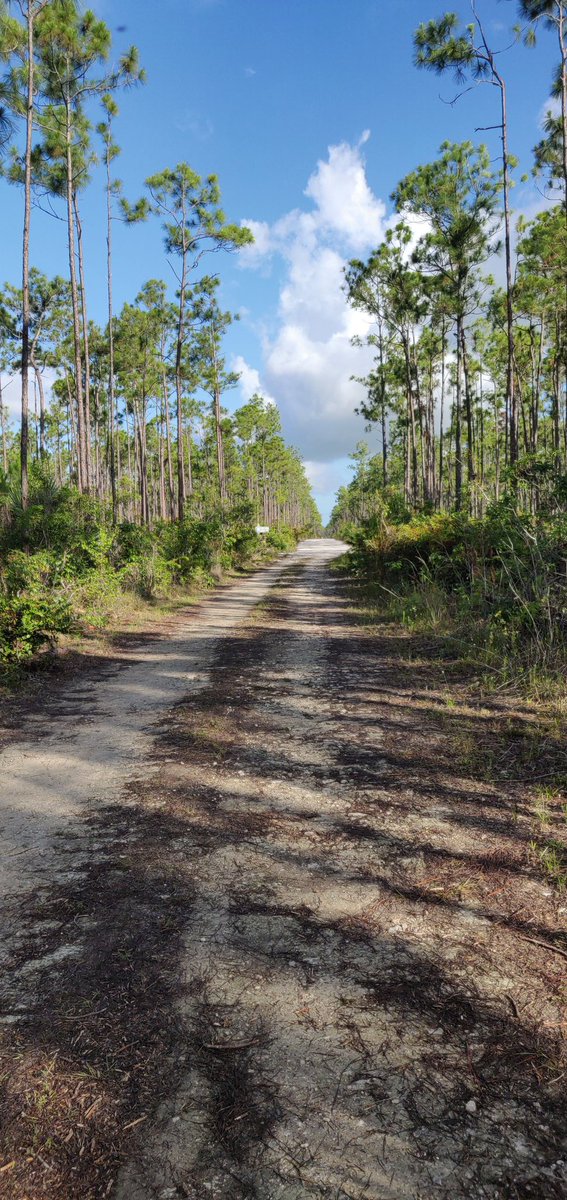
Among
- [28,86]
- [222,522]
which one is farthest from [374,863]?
[222,522]

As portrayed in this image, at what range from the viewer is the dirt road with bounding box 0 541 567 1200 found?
1461 mm

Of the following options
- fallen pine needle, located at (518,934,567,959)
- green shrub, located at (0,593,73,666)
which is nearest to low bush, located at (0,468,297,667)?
green shrub, located at (0,593,73,666)

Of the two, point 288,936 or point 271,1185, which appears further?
point 288,936

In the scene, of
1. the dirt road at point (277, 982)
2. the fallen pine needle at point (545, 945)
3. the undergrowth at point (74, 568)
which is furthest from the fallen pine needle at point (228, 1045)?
the undergrowth at point (74, 568)

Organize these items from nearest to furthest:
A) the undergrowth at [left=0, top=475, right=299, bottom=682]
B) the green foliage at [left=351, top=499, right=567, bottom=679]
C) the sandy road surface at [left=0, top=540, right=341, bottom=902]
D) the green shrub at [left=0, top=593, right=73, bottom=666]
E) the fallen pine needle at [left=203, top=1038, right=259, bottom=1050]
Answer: the fallen pine needle at [left=203, top=1038, right=259, bottom=1050]
the sandy road surface at [left=0, top=540, right=341, bottom=902]
the green foliage at [left=351, top=499, right=567, bottom=679]
the green shrub at [left=0, top=593, right=73, bottom=666]
the undergrowth at [left=0, top=475, right=299, bottom=682]

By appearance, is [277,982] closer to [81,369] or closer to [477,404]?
[81,369]

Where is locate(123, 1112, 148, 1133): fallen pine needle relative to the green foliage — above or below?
below

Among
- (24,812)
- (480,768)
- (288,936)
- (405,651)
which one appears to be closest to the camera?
(288,936)

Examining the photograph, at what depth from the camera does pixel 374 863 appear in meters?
2.83

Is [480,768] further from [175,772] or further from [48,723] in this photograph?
[48,723]

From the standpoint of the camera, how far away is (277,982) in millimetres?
2035

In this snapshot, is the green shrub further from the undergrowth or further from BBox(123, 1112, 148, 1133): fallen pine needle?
BBox(123, 1112, 148, 1133): fallen pine needle

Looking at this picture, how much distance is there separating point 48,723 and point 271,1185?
4440 millimetres

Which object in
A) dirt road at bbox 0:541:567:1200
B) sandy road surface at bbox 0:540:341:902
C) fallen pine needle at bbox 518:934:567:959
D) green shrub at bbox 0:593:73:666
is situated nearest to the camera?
dirt road at bbox 0:541:567:1200
